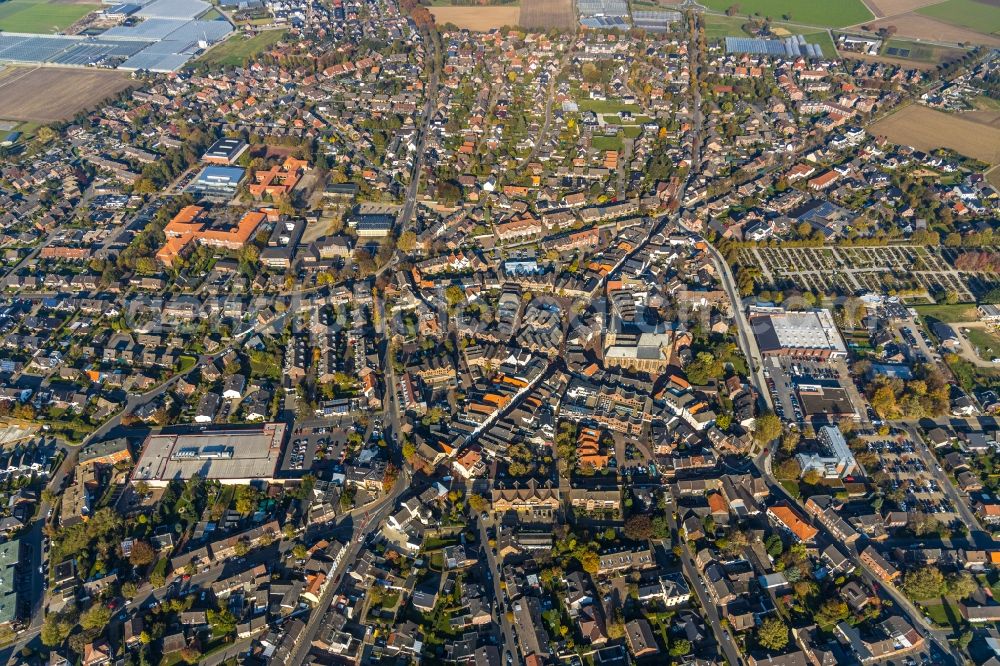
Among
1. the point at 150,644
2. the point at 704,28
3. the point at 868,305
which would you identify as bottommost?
the point at 150,644

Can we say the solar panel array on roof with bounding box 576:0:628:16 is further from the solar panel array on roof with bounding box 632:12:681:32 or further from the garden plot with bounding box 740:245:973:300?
the garden plot with bounding box 740:245:973:300

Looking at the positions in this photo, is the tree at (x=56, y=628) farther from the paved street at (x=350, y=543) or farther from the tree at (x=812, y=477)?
the tree at (x=812, y=477)

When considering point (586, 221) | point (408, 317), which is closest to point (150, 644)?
point (408, 317)

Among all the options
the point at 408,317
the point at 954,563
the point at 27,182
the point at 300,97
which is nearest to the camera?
the point at 954,563

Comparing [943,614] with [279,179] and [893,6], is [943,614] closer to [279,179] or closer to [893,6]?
[279,179]

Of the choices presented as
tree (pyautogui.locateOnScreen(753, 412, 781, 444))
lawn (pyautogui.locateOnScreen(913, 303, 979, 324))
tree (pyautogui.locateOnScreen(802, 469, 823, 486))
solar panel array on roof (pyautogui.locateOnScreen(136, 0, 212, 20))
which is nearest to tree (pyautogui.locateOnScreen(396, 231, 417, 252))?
tree (pyautogui.locateOnScreen(753, 412, 781, 444))

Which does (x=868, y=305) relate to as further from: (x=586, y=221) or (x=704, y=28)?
(x=704, y=28)
